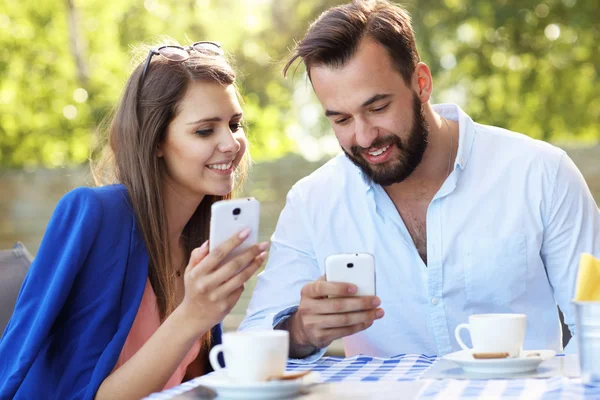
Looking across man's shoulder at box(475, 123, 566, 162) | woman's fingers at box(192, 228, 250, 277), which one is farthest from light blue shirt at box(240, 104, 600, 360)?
woman's fingers at box(192, 228, 250, 277)

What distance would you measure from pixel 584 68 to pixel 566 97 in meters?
0.37

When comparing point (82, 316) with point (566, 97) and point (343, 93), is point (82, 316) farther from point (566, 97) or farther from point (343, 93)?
point (566, 97)

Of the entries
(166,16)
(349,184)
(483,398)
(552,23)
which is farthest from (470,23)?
(483,398)

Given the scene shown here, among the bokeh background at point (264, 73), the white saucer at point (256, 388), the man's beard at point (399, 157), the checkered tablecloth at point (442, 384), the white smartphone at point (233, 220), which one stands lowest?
the checkered tablecloth at point (442, 384)

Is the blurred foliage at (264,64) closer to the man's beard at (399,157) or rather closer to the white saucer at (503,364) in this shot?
the man's beard at (399,157)

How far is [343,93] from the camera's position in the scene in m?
2.62

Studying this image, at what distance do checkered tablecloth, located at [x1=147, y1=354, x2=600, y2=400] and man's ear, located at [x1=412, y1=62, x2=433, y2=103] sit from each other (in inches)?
44.5

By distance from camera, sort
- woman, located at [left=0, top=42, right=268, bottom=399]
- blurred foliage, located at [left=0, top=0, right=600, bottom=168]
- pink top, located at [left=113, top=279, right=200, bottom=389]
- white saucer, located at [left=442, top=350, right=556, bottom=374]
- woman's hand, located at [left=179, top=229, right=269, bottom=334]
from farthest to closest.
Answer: blurred foliage, located at [left=0, top=0, right=600, bottom=168] → pink top, located at [left=113, top=279, right=200, bottom=389] → woman, located at [left=0, top=42, right=268, bottom=399] → woman's hand, located at [left=179, top=229, right=269, bottom=334] → white saucer, located at [left=442, top=350, right=556, bottom=374]

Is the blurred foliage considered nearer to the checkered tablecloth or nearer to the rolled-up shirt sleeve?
the rolled-up shirt sleeve

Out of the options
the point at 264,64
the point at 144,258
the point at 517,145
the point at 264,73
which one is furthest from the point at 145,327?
the point at 264,73

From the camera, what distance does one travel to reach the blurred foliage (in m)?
8.62

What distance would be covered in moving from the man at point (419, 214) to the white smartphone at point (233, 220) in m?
0.54

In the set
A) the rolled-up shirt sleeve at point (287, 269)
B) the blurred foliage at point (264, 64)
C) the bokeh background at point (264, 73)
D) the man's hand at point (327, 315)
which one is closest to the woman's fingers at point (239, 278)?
the man's hand at point (327, 315)

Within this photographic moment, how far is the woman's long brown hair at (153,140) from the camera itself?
8.43 feet
